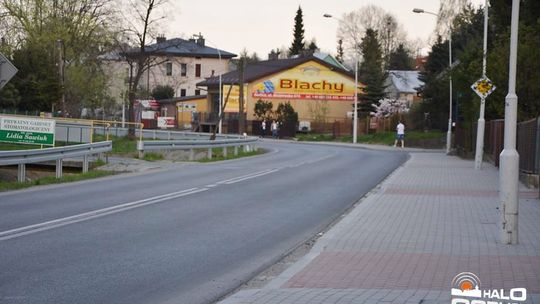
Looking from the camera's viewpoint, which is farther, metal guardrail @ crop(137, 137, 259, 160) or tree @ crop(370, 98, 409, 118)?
tree @ crop(370, 98, 409, 118)

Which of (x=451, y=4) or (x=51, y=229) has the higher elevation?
(x=451, y=4)

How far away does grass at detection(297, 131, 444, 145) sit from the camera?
5638 centimetres

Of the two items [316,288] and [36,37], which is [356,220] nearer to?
[316,288]

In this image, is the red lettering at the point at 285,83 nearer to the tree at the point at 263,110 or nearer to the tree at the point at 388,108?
the tree at the point at 263,110

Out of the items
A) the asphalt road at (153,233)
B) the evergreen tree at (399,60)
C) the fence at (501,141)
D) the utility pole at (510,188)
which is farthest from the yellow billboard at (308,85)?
the utility pole at (510,188)

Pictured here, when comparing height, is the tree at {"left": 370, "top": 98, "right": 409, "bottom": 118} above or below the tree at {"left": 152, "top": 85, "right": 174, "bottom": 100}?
below

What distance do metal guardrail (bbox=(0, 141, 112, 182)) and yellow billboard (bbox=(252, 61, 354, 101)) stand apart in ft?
191

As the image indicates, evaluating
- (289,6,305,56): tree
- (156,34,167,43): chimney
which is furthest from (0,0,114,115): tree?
(289,6,305,56): tree

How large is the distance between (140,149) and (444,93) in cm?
3141

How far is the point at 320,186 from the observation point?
21453mm

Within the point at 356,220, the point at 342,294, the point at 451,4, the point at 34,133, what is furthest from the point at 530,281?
the point at 451,4

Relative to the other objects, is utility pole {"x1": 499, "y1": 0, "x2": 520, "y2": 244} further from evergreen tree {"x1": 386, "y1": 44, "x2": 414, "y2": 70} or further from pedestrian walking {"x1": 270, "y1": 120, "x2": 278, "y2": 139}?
evergreen tree {"x1": 386, "y1": 44, "x2": 414, "y2": 70}

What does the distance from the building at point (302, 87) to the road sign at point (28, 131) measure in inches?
2234

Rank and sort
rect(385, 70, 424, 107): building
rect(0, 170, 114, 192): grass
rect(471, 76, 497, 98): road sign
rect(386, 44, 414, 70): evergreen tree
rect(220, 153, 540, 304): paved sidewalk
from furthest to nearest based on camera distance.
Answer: rect(386, 44, 414, 70): evergreen tree < rect(385, 70, 424, 107): building < rect(471, 76, 497, 98): road sign < rect(0, 170, 114, 192): grass < rect(220, 153, 540, 304): paved sidewalk
